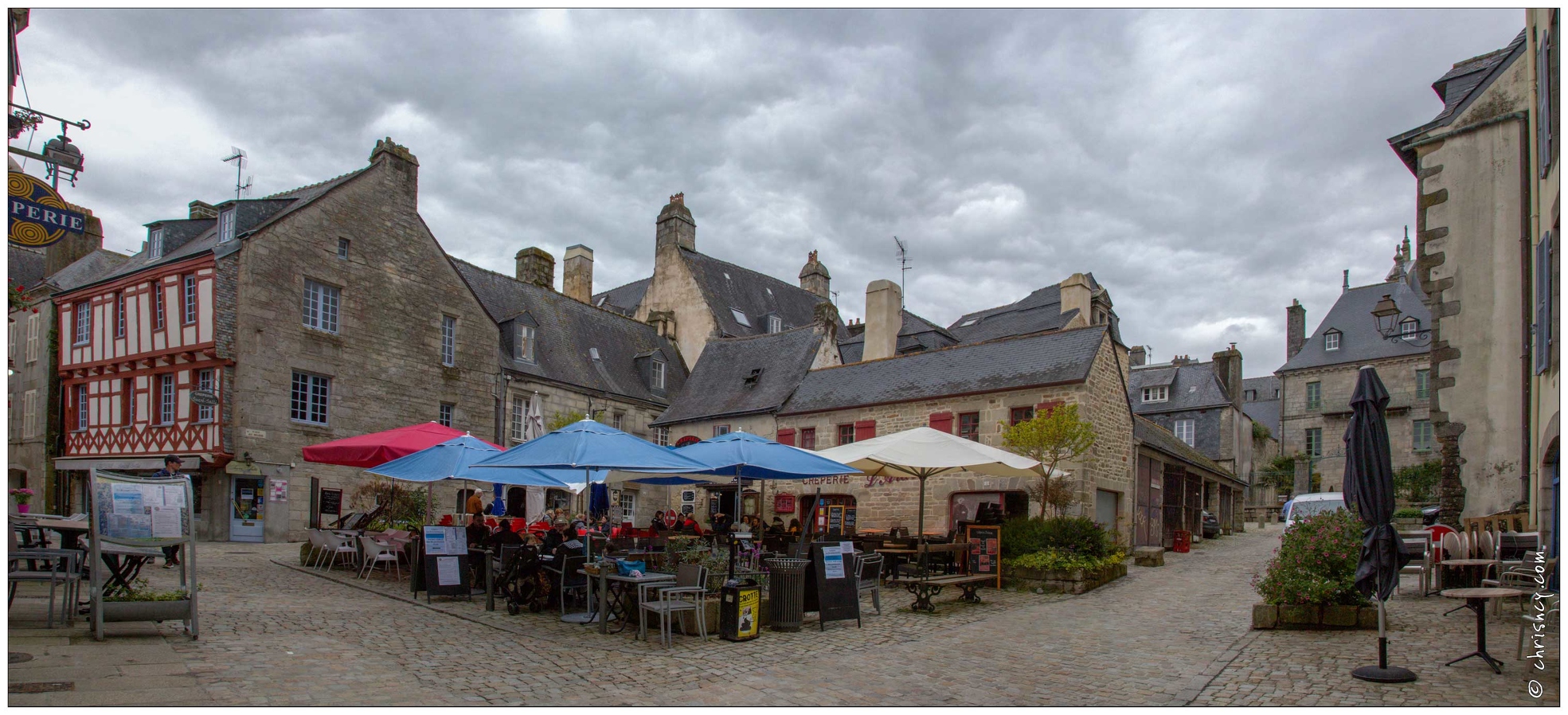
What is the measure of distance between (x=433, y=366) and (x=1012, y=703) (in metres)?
21.0

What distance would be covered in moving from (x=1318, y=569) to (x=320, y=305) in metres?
20.6

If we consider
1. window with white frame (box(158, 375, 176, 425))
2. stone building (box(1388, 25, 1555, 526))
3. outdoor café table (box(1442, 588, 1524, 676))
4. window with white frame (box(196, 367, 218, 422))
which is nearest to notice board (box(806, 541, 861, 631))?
outdoor café table (box(1442, 588, 1524, 676))

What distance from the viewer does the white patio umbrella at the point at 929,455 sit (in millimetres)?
13398

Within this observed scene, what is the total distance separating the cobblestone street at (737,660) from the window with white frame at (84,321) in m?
16.7

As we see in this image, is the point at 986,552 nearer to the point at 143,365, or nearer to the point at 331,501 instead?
the point at 331,501

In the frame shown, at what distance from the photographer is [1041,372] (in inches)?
765

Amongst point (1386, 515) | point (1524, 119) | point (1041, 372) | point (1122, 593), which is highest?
point (1524, 119)

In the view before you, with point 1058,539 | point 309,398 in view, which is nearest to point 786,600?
point 1058,539

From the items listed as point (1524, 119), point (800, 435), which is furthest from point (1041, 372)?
point (1524, 119)

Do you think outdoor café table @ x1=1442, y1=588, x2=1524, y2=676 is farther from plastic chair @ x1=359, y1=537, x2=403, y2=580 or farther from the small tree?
plastic chair @ x1=359, y1=537, x2=403, y2=580

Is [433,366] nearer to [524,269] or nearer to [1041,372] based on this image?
[524,269]

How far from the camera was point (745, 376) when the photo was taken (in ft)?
90.9

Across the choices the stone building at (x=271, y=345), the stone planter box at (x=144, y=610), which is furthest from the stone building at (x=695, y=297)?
the stone planter box at (x=144, y=610)

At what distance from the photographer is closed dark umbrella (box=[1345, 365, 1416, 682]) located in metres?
7.06
